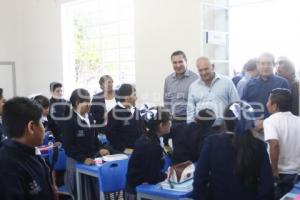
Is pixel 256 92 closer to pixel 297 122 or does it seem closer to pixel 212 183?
pixel 297 122

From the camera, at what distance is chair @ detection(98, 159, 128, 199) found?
110 inches

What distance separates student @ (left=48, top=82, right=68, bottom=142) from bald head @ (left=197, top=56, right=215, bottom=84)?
62.6 inches

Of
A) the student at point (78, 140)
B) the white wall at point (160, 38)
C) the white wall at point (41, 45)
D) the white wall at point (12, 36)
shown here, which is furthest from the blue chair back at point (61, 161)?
the white wall at point (12, 36)

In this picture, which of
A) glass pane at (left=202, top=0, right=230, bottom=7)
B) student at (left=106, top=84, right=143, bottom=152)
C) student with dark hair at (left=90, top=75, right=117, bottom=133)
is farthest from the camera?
glass pane at (left=202, top=0, right=230, bottom=7)

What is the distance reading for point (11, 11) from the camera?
27.5ft

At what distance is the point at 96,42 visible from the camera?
7195 millimetres

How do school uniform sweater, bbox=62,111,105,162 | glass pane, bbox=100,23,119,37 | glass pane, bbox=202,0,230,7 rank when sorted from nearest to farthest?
school uniform sweater, bbox=62,111,105,162, glass pane, bbox=202,0,230,7, glass pane, bbox=100,23,119,37

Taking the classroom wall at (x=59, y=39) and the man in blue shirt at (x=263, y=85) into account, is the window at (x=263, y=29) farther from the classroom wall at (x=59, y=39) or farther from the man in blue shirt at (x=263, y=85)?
the man in blue shirt at (x=263, y=85)

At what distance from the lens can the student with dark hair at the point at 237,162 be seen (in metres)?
1.98

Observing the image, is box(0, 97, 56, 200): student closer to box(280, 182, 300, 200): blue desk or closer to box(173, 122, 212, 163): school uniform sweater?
box(280, 182, 300, 200): blue desk

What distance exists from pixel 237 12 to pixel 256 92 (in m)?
2.10

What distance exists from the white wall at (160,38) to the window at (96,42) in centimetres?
56

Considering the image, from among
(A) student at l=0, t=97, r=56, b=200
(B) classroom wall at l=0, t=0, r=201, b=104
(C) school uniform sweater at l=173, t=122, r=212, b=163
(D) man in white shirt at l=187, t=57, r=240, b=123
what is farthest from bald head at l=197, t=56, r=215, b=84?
(A) student at l=0, t=97, r=56, b=200

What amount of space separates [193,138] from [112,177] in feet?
2.50
